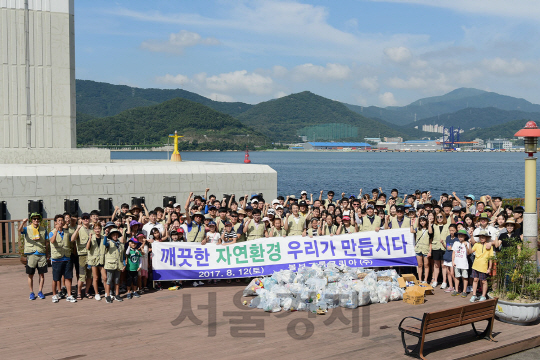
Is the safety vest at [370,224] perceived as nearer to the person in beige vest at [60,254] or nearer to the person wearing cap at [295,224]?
the person wearing cap at [295,224]

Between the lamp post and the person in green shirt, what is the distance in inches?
341

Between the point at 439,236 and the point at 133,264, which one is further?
the point at 439,236

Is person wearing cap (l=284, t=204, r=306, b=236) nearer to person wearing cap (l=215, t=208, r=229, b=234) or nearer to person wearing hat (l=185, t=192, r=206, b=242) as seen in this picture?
person wearing cap (l=215, t=208, r=229, b=234)

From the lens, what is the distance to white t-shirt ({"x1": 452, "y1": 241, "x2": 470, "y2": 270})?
12.2m

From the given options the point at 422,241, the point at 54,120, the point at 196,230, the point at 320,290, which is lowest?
the point at 320,290

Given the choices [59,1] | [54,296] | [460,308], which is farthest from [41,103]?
[460,308]

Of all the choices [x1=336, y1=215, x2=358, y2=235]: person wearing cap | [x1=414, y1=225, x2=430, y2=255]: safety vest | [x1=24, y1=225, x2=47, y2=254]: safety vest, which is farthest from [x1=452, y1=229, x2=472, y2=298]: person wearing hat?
[x1=24, y1=225, x2=47, y2=254]: safety vest

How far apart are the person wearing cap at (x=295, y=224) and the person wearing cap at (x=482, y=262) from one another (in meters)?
4.24

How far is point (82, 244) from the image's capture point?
12055 mm

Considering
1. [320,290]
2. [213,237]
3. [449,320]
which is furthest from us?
[213,237]

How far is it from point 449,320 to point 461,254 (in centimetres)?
363

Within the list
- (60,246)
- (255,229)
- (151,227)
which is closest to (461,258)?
(255,229)

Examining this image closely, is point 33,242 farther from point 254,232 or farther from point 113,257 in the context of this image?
point 254,232

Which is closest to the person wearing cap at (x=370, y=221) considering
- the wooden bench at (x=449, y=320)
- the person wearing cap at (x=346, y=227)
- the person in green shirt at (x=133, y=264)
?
the person wearing cap at (x=346, y=227)
